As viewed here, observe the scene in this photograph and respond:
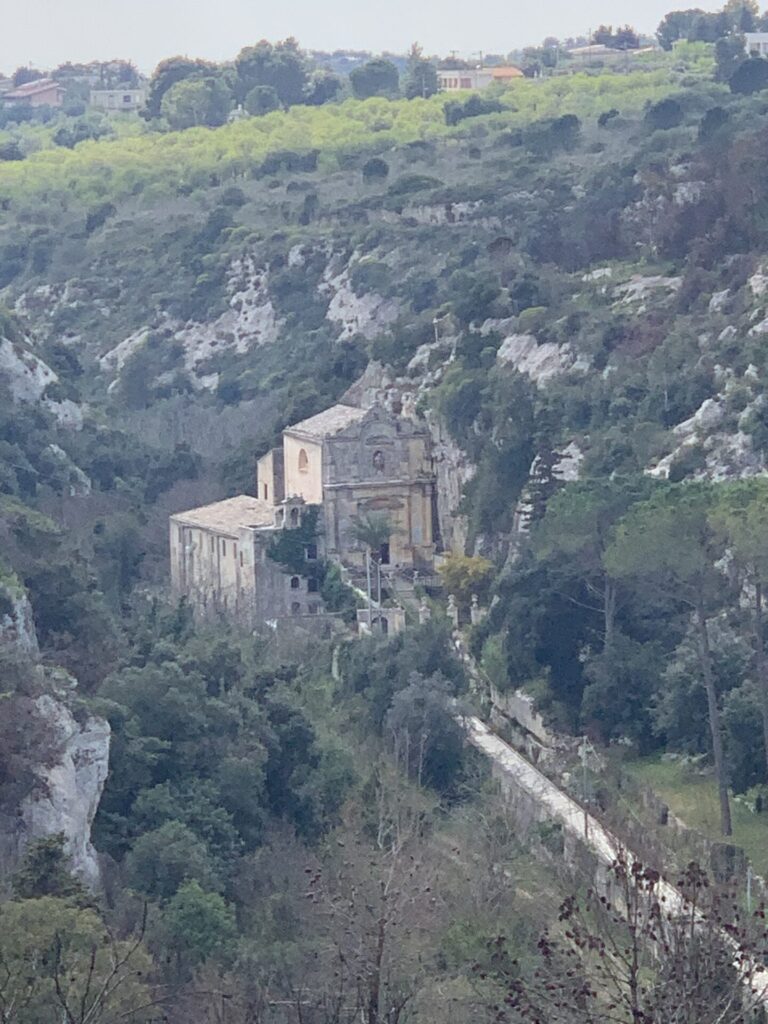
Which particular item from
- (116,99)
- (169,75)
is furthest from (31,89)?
(169,75)

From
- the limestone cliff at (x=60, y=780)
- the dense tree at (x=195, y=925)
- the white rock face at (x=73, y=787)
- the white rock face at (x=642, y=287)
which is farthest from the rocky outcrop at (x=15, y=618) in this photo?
the white rock face at (x=642, y=287)

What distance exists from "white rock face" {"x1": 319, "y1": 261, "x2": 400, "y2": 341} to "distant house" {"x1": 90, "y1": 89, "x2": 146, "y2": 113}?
80774mm

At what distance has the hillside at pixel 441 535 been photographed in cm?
3019

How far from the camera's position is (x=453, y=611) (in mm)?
49844

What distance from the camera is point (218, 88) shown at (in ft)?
447

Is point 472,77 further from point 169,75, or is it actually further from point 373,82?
point 169,75

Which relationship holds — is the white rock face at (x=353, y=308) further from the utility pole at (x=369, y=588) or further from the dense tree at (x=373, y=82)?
the dense tree at (x=373, y=82)

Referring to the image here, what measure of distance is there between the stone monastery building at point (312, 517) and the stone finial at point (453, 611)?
284 cm

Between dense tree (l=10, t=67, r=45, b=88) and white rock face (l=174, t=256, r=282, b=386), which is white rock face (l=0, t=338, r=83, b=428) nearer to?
white rock face (l=174, t=256, r=282, b=386)

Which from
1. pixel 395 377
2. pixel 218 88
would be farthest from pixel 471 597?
pixel 218 88

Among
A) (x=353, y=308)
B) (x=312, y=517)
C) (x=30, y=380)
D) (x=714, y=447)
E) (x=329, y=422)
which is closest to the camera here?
(x=714, y=447)

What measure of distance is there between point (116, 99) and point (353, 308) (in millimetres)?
87794

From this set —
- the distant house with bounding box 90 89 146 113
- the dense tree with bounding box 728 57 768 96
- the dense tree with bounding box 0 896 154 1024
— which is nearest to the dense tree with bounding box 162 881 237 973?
the dense tree with bounding box 0 896 154 1024

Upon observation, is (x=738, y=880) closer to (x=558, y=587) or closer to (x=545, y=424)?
(x=558, y=587)
